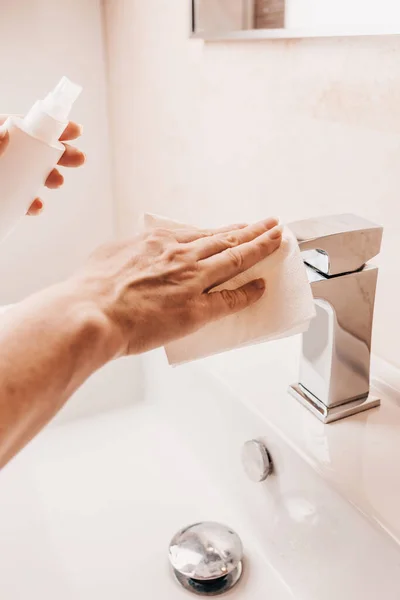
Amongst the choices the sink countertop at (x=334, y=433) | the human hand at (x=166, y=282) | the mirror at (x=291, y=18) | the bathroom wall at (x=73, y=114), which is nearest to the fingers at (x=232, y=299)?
the human hand at (x=166, y=282)

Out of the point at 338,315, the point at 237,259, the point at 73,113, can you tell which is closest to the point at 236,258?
the point at 237,259

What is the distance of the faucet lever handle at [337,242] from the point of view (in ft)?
1.70

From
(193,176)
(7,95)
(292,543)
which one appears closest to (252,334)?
(292,543)

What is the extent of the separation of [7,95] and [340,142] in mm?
669

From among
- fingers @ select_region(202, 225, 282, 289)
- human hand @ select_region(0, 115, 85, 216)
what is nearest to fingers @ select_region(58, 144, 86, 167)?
human hand @ select_region(0, 115, 85, 216)

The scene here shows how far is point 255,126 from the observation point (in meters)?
0.79

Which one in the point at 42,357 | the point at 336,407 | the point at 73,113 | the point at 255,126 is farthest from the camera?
the point at 73,113

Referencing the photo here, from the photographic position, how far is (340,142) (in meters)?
0.67

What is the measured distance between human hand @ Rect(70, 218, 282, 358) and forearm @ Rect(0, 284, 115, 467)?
15 millimetres

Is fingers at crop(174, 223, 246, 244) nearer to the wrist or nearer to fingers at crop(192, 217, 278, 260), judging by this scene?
fingers at crop(192, 217, 278, 260)

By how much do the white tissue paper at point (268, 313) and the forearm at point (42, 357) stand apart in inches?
4.1

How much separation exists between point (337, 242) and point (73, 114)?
0.77 meters

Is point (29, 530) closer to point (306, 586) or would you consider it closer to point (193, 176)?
point (306, 586)

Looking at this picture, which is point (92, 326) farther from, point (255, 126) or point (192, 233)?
point (255, 126)
